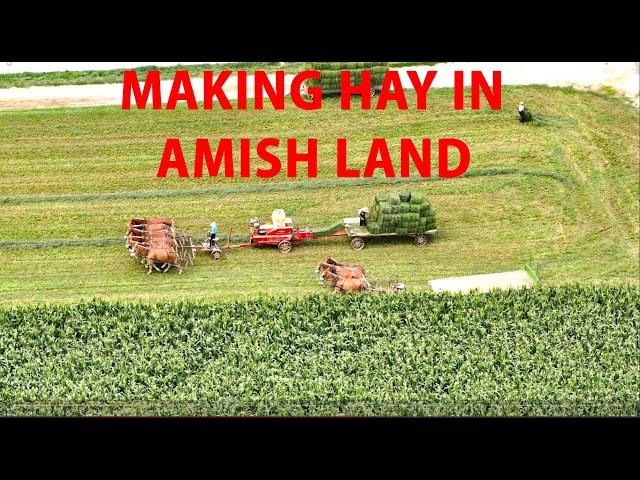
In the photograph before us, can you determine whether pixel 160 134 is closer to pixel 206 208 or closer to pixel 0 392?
pixel 206 208

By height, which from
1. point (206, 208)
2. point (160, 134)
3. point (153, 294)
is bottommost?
point (153, 294)

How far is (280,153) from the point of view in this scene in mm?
46719

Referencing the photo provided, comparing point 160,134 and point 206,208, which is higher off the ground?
point 160,134

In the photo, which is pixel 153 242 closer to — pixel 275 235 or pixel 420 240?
pixel 275 235

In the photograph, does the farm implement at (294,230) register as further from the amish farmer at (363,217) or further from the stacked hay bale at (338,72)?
the stacked hay bale at (338,72)

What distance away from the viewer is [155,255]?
40.8 metres

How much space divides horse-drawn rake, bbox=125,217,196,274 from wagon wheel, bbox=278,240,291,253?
3017mm

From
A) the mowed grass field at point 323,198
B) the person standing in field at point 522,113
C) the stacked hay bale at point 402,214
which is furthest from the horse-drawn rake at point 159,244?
the person standing in field at point 522,113

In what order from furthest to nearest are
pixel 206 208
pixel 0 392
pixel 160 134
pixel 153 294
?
pixel 160 134 < pixel 206 208 < pixel 153 294 < pixel 0 392

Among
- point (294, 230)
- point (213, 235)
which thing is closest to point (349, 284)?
point (294, 230)

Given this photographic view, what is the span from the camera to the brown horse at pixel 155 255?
134 feet


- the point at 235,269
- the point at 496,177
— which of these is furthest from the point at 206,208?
the point at 496,177

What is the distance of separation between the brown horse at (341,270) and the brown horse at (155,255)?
4883 mm

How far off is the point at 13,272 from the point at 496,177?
59.3ft
